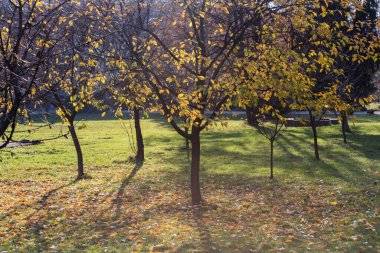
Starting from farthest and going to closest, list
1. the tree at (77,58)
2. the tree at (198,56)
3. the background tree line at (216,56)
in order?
the tree at (198,56) < the tree at (77,58) < the background tree line at (216,56)

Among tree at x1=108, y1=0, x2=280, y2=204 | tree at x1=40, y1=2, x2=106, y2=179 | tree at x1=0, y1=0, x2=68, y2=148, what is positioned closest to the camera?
tree at x1=0, y1=0, x2=68, y2=148

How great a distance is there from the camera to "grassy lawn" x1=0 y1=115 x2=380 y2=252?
7336 mm

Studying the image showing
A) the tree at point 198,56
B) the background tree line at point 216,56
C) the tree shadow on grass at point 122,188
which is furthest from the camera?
the tree shadow on grass at point 122,188

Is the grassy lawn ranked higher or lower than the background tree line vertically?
lower

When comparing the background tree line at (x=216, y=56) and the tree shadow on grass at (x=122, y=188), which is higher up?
the background tree line at (x=216, y=56)

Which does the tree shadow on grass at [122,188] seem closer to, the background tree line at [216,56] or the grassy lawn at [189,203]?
the grassy lawn at [189,203]

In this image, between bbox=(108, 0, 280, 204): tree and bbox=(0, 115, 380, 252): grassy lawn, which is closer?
bbox=(0, 115, 380, 252): grassy lawn

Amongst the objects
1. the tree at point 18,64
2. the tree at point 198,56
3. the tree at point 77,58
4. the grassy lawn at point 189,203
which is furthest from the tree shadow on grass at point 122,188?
the tree at point 18,64

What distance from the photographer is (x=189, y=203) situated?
1061cm

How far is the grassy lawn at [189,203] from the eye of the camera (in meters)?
7.34

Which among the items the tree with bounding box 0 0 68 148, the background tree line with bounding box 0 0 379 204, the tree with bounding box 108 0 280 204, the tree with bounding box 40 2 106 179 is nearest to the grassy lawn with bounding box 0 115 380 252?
the tree with bounding box 40 2 106 179

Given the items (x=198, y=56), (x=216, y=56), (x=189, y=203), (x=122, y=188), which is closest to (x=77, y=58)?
(x=198, y=56)

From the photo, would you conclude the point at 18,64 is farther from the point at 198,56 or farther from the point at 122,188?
the point at 122,188

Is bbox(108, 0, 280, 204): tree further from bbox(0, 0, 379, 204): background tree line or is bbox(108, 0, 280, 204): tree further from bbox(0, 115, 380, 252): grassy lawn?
bbox(0, 115, 380, 252): grassy lawn
